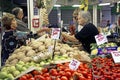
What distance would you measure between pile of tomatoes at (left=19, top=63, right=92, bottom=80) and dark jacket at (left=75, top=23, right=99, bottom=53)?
2.47 metres

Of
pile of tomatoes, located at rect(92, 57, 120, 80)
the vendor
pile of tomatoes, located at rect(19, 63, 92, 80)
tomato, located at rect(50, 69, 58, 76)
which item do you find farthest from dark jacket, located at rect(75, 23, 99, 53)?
tomato, located at rect(50, 69, 58, 76)

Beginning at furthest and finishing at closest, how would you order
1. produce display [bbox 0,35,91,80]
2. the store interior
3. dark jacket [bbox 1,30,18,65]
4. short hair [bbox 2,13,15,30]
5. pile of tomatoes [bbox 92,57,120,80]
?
short hair [bbox 2,13,15,30], dark jacket [bbox 1,30,18,65], produce display [bbox 0,35,91,80], the store interior, pile of tomatoes [bbox 92,57,120,80]

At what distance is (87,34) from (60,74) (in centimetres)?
287

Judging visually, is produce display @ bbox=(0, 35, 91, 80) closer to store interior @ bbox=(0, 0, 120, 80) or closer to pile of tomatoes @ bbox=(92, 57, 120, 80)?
store interior @ bbox=(0, 0, 120, 80)

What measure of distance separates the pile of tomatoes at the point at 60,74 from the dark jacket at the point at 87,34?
8.11 ft

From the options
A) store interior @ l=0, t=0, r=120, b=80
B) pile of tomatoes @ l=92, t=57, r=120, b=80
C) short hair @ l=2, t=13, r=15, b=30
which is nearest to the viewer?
pile of tomatoes @ l=92, t=57, r=120, b=80

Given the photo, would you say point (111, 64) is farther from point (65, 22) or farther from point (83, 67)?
point (65, 22)

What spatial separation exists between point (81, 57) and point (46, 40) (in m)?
1.66

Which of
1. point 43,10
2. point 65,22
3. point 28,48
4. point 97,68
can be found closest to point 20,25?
point 28,48

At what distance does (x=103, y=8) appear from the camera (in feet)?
87.5

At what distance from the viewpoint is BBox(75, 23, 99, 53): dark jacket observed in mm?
6668

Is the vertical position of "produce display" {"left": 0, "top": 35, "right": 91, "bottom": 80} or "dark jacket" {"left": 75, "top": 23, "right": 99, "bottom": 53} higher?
"dark jacket" {"left": 75, "top": 23, "right": 99, "bottom": 53}

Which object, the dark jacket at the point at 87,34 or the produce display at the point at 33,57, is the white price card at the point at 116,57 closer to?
the produce display at the point at 33,57

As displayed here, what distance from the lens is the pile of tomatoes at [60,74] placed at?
3.78 metres
